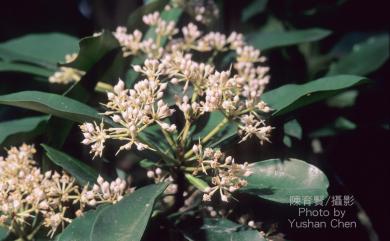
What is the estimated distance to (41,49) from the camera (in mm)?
2512

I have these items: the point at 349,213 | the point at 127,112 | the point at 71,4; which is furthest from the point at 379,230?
the point at 71,4

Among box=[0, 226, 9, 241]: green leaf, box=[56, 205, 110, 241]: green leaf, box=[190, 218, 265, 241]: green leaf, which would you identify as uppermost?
box=[56, 205, 110, 241]: green leaf

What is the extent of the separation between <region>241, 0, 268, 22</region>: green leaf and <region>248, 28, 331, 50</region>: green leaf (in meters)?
0.38

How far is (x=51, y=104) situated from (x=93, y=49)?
41cm

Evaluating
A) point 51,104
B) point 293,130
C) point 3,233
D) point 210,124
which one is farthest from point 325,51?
point 3,233

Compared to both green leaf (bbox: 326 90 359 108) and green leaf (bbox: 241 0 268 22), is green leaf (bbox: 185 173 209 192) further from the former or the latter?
green leaf (bbox: 241 0 268 22)

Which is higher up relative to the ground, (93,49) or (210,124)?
(93,49)

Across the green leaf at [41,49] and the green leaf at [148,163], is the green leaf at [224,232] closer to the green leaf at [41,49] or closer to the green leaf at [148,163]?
the green leaf at [148,163]

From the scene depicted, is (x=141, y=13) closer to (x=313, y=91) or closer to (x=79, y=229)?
(x=313, y=91)

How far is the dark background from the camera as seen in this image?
2.46 meters

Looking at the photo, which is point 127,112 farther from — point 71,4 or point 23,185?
point 71,4

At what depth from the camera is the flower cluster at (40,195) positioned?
148 centimetres

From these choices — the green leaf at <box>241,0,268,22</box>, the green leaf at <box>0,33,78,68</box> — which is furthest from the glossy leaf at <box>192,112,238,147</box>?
the green leaf at <box>241,0,268,22</box>

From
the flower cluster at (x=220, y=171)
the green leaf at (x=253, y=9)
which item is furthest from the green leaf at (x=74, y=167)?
the green leaf at (x=253, y=9)
